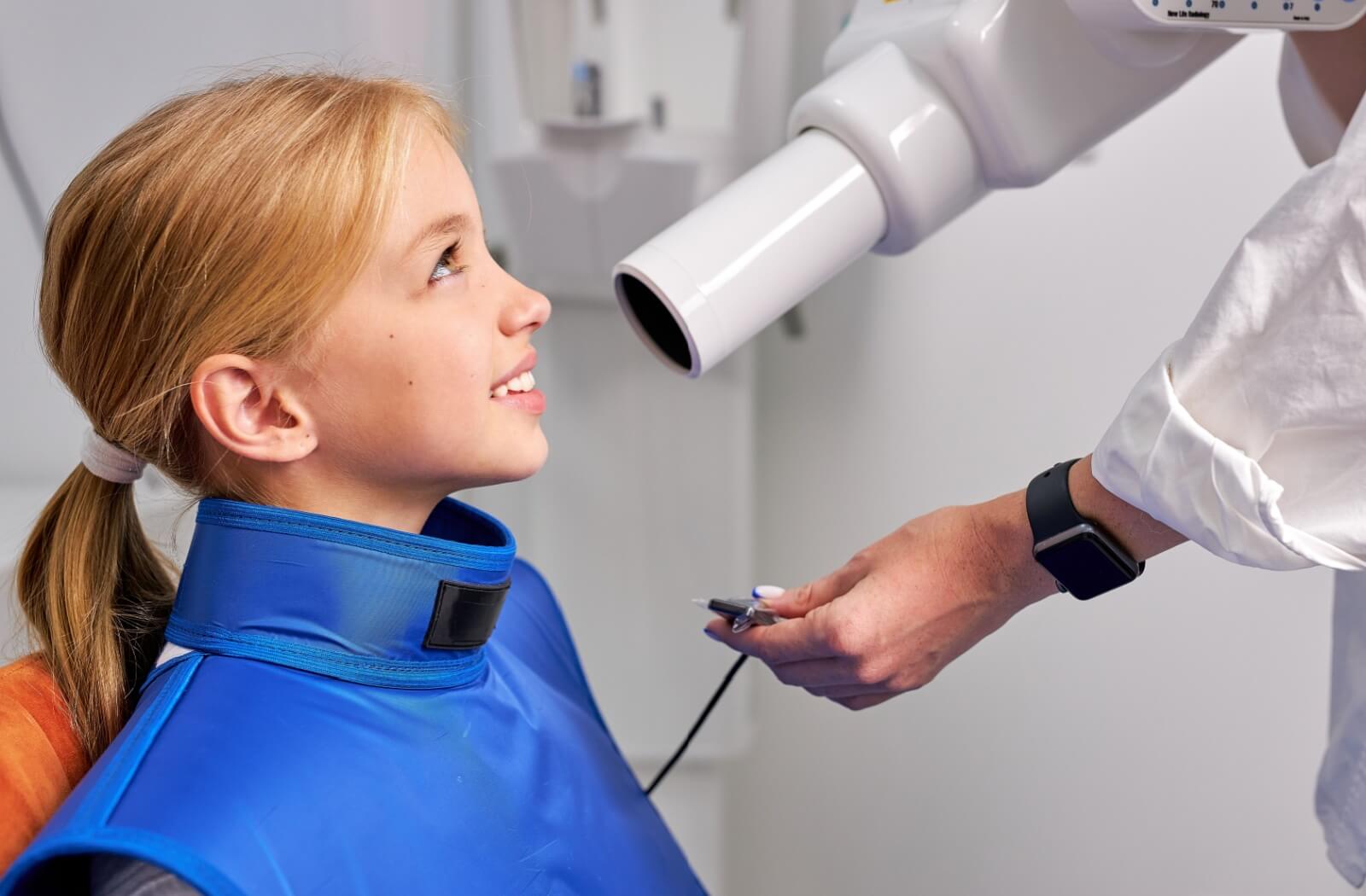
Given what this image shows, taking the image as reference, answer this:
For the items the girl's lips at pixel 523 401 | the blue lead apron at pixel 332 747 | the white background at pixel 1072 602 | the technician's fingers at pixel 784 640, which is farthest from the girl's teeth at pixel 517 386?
the white background at pixel 1072 602

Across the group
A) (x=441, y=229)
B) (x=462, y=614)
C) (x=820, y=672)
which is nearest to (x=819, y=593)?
(x=820, y=672)

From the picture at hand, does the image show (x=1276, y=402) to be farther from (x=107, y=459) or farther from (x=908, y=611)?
(x=107, y=459)

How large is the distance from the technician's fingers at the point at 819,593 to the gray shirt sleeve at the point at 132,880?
462 mm

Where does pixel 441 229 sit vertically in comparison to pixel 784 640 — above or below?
above

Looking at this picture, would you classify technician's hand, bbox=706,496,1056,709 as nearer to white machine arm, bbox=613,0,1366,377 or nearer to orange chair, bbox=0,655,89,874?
white machine arm, bbox=613,0,1366,377

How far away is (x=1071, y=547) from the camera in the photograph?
81 cm

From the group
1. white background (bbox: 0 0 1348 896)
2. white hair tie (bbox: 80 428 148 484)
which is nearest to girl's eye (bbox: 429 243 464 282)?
white hair tie (bbox: 80 428 148 484)

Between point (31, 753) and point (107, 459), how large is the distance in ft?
0.62

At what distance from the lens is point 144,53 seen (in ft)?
3.20

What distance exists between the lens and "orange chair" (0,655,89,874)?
641 mm

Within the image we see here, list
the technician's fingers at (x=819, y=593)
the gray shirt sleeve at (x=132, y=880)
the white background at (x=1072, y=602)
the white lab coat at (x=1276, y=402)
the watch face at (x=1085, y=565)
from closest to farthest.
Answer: the gray shirt sleeve at (x=132, y=880)
the white lab coat at (x=1276, y=402)
the watch face at (x=1085, y=565)
the technician's fingers at (x=819, y=593)
the white background at (x=1072, y=602)

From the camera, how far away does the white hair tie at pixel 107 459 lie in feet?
2.48

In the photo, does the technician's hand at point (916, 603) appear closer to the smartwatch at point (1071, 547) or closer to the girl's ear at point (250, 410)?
the smartwatch at point (1071, 547)

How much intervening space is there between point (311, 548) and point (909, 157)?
53 centimetres
